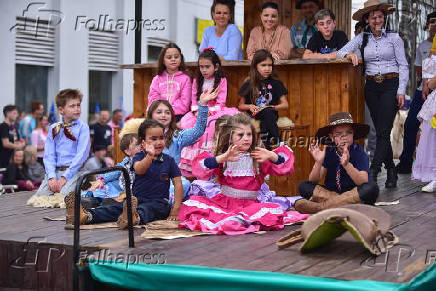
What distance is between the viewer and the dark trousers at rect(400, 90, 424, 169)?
1007 centimetres

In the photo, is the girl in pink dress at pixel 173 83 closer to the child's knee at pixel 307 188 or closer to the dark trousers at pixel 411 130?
the child's knee at pixel 307 188

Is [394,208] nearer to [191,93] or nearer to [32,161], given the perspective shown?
[191,93]

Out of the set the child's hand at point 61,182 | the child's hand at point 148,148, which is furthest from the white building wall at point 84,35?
the child's hand at point 148,148

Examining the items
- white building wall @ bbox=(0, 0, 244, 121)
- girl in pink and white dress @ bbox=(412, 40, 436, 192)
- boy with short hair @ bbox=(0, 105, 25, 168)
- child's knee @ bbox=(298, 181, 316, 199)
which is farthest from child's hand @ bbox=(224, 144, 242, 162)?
white building wall @ bbox=(0, 0, 244, 121)

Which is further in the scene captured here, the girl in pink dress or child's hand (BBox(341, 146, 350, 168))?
the girl in pink dress

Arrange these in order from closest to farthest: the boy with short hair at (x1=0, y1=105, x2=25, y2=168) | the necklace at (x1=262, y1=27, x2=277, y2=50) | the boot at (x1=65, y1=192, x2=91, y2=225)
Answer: the boot at (x1=65, y1=192, x2=91, y2=225) → the necklace at (x1=262, y1=27, x2=277, y2=50) → the boy with short hair at (x1=0, y1=105, x2=25, y2=168)

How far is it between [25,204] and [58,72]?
864 centimetres

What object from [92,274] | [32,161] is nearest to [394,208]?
[92,274]

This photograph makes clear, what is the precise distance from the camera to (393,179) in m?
9.09

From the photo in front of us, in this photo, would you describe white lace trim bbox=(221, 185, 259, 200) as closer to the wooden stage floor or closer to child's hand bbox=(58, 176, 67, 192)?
the wooden stage floor

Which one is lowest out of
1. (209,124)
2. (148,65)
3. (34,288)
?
(34,288)

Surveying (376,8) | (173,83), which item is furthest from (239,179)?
(376,8)

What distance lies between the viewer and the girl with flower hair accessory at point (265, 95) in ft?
27.1

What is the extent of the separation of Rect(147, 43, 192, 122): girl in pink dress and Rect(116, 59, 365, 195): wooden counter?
0.36m
